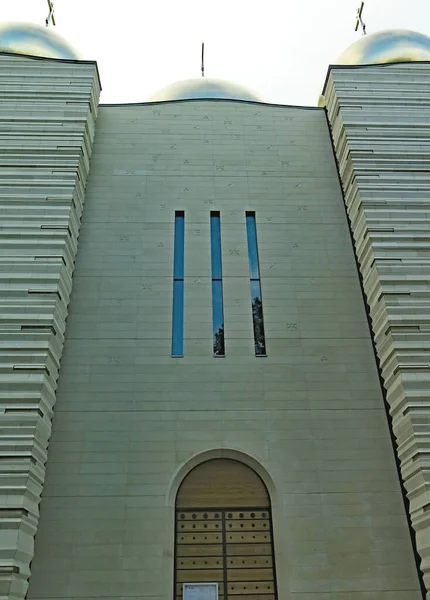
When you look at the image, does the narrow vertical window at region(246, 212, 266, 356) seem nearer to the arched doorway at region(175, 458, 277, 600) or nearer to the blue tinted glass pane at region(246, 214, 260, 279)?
the blue tinted glass pane at region(246, 214, 260, 279)

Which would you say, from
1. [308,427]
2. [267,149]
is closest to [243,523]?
[308,427]

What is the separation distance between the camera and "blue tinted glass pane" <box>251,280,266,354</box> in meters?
14.2

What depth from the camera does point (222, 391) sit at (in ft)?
43.7

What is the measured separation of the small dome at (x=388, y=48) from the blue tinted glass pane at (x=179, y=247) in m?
9.52

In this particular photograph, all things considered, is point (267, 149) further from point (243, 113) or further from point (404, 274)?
point (404, 274)

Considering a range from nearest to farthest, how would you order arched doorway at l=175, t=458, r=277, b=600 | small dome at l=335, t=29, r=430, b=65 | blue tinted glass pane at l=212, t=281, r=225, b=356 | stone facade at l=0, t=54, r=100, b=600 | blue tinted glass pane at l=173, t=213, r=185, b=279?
stone facade at l=0, t=54, r=100, b=600 < arched doorway at l=175, t=458, r=277, b=600 < blue tinted glass pane at l=212, t=281, r=225, b=356 < blue tinted glass pane at l=173, t=213, r=185, b=279 < small dome at l=335, t=29, r=430, b=65

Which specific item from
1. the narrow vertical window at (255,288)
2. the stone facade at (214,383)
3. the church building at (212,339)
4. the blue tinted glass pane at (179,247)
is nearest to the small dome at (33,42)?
the church building at (212,339)

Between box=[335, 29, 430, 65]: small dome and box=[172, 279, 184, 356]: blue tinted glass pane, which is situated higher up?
box=[335, 29, 430, 65]: small dome

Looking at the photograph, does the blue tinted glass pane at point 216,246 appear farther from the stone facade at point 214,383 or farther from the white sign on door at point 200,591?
the white sign on door at point 200,591

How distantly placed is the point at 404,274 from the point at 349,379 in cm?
308

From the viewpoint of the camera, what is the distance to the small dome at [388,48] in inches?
771

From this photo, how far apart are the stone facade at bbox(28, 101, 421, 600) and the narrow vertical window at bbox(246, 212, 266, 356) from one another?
0.70 feet

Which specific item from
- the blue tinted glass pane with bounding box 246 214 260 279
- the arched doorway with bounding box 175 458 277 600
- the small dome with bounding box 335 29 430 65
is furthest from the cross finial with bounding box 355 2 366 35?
the arched doorway with bounding box 175 458 277 600

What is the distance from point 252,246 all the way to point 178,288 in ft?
8.94
